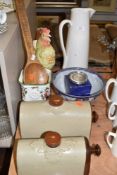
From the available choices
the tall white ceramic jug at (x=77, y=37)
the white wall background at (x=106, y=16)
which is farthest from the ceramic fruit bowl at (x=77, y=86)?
the white wall background at (x=106, y=16)

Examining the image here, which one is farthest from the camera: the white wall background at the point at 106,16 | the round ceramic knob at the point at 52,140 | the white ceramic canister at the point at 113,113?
the white wall background at the point at 106,16

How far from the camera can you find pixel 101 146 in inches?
23.2

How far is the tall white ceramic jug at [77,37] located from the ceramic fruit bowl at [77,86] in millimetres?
32

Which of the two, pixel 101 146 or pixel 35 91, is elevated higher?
pixel 35 91

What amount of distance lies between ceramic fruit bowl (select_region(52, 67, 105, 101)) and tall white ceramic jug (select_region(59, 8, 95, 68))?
32 millimetres

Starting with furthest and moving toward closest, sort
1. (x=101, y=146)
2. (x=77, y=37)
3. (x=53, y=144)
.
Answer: (x=77, y=37) → (x=101, y=146) → (x=53, y=144)

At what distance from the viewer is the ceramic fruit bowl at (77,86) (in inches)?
24.8

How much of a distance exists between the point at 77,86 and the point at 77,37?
0.17 meters

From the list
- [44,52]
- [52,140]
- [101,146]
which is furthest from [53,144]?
[44,52]

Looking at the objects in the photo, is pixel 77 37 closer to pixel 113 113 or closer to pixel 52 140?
pixel 113 113

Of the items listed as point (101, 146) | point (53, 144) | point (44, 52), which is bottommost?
point (101, 146)

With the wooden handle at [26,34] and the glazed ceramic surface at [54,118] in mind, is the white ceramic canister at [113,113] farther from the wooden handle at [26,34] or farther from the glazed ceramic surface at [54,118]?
the wooden handle at [26,34]

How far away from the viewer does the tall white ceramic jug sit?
2.23 ft

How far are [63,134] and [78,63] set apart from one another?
27 centimetres
